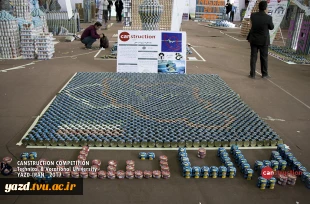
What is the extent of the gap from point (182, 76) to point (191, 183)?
14.8 ft

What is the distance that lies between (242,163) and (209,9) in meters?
28.8

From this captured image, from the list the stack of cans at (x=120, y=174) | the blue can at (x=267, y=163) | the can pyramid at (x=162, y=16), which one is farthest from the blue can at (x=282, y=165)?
the can pyramid at (x=162, y=16)

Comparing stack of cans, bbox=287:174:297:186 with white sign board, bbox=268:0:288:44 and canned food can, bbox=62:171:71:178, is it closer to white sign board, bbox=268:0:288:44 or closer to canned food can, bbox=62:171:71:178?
canned food can, bbox=62:171:71:178

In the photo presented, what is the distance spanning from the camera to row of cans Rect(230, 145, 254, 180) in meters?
3.69

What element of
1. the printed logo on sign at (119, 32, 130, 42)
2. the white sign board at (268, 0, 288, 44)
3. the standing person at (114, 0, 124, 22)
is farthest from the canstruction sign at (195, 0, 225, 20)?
the printed logo on sign at (119, 32, 130, 42)

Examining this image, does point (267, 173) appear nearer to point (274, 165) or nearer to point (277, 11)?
point (274, 165)

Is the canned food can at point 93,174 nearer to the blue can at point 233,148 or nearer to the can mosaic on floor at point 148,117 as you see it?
the can mosaic on floor at point 148,117

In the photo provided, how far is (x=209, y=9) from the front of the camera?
30.1 m

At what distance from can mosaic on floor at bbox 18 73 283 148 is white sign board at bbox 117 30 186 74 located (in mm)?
692

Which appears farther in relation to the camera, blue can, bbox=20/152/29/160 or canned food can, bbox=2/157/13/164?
blue can, bbox=20/152/29/160

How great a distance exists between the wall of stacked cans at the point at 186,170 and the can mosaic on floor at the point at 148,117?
417mm

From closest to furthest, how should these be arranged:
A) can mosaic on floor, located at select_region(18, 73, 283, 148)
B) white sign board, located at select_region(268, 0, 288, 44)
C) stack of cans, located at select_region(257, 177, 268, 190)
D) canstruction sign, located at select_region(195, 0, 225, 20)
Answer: stack of cans, located at select_region(257, 177, 268, 190) < can mosaic on floor, located at select_region(18, 73, 283, 148) < white sign board, located at select_region(268, 0, 288, 44) < canstruction sign, located at select_region(195, 0, 225, 20)

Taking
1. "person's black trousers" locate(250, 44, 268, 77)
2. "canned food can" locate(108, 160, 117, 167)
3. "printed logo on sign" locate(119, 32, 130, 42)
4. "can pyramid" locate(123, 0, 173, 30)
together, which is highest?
"can pyramid" locate(123, 0, 173, 30)

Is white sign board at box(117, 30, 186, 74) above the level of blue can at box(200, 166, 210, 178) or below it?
→ above
